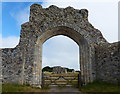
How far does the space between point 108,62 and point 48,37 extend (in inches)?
190

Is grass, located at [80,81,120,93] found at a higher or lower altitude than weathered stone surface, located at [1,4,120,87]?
lower

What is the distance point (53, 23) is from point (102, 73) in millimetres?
4992

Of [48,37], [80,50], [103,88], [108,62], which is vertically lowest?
[103,88]

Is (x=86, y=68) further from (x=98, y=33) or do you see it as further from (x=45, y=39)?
(x=45, y=39)

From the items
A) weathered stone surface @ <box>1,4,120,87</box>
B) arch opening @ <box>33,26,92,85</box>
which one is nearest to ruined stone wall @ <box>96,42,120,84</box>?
weathered stone surface @ <box>1,4,120,87</box>

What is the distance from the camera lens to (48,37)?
35.4ft

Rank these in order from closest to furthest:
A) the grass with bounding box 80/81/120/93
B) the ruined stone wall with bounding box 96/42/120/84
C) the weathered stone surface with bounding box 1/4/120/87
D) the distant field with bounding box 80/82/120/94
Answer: the distant field with bounding box 80/82/120/94 → the grass with bounding box 80/81/120/93 → the ruined stone wall with bounding box 96/42/120/84 → the weathered stone surface with bounding box 1/4/120/87

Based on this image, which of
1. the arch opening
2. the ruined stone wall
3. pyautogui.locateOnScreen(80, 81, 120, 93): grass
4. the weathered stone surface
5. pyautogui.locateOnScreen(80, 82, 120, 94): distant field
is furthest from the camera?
Result: the arch opening

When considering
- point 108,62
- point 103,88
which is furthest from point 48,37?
point 103,88

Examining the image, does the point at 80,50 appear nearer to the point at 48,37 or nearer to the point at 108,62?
the point at 108,62

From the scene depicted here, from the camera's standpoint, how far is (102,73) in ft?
30.1

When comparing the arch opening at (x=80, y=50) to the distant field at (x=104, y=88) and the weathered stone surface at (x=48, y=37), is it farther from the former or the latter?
the distant field at (x=104, y=88)

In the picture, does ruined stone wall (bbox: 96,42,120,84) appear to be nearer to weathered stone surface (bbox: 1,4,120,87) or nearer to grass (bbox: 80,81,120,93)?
weathered stone surface (bbox: 1,4,120,87)

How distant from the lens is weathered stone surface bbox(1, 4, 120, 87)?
9328 millimetres
